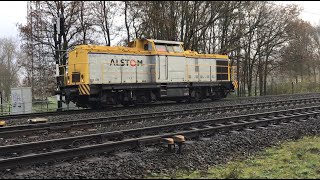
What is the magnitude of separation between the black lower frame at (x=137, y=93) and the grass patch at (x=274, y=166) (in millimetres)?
10102

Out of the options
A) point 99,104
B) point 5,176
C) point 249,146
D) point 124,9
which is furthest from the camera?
point 124,9

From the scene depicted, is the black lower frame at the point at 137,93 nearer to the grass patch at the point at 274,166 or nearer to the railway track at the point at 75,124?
the railway track at the point at 75,124

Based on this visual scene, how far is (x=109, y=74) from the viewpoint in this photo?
1636 cm

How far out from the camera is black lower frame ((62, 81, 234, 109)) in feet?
52.6

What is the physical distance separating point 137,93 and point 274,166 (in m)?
12.0

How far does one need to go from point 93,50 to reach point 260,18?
2430cm

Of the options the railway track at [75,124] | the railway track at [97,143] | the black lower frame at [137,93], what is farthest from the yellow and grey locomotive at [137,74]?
the railway track at [97,143]

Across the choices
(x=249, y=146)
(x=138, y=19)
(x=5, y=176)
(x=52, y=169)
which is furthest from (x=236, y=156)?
(x=138, y=19)

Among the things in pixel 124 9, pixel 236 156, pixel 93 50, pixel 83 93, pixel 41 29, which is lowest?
pixel 236 156

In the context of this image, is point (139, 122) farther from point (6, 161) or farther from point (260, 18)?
point (260, 18)

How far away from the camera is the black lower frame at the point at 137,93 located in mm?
16031

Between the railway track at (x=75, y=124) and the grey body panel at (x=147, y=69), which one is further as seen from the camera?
the grey body panel at (x=147, y=69)

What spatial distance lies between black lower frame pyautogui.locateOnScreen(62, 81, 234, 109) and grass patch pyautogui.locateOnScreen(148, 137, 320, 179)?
1010 cm

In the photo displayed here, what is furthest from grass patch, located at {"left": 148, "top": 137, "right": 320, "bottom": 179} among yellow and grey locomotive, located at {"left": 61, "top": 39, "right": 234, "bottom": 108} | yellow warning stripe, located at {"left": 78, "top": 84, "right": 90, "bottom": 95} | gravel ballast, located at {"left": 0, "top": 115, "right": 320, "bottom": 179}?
A: yellow and grey locomotive, located at {"left": 61, "top": 39, "right": 234, "bottom": 108}
